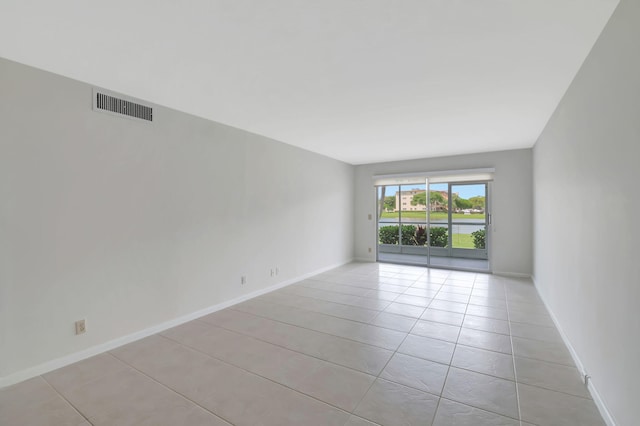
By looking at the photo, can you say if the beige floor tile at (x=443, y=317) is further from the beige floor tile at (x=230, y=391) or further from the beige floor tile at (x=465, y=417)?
the beige floor tile at (x=230, y=391)

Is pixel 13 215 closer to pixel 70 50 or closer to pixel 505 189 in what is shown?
pixel 70 50

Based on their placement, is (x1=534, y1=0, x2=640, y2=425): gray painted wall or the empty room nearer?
(x1=534, y1=0, x2=640, y2=425): gray painted wall

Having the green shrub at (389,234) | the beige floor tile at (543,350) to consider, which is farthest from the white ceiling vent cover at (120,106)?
the green shrub at (389,234)

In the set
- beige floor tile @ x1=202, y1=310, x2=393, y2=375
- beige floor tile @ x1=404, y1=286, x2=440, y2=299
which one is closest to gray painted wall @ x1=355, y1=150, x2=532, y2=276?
beige floor tile @ x1=404, y1=286, x2=440, y2=299

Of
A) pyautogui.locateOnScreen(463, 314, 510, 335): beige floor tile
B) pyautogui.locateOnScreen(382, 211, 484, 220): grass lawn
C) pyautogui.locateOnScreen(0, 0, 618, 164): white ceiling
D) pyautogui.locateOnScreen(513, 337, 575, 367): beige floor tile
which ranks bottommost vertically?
pyautogui.locateOnScreen(513, 337, 575, 367): beige floor tile

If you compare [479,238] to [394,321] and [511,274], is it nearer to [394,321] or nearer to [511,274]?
[511,274]

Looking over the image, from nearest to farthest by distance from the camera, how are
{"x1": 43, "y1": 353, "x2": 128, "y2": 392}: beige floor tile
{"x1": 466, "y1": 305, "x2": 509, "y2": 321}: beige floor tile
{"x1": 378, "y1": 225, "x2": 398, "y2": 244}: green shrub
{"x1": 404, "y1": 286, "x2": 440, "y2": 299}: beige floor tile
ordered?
{"x1": 43, "y1": 353, "x2": 128, "y2": 392}: beige floor tile, {"x1": 466, "y1": 305, "x2": 509, "y2": 321}: beige floor tile, {"x1": 404, "y1": 286, "x2": 440, "y2": 299}: beige floor tile, {"x1": 378, "y1": 225, "x2": 398, "y2": 244}: green shrub

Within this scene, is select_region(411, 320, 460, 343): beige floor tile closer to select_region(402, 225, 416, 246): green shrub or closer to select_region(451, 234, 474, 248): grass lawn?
select_region(451, 234, 474, 248): grass lawn

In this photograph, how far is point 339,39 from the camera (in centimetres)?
198

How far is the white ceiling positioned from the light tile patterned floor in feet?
7.97

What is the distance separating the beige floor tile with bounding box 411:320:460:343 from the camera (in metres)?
2.99

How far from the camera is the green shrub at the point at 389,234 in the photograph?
895cm

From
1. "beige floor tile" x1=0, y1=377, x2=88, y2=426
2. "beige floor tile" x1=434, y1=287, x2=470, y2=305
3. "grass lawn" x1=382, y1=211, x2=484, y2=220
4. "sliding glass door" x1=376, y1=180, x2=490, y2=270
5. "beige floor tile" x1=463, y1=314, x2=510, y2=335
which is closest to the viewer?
"beige floor tile" x1=0, y1=377, x2=88, y2=426

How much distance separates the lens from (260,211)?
4.51m
